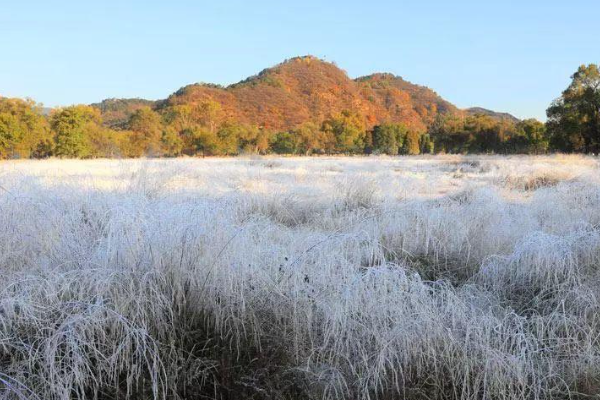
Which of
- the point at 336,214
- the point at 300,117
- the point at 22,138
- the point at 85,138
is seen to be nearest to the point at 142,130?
the point at 85,138

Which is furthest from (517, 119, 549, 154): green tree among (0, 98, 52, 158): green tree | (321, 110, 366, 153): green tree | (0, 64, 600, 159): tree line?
(0, 98, 52, 158): green tree

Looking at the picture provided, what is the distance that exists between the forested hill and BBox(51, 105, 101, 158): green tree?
42397mm

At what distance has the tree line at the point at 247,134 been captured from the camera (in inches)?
1201

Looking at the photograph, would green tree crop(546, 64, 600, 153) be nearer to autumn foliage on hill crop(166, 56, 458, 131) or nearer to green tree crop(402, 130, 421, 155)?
green tree crop(402, 130, 421, 155)

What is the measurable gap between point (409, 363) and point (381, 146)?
66.2m

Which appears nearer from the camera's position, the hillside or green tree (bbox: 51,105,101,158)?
green tree (bbox: 51,105,101,158)

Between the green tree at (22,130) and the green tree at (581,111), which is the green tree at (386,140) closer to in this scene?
the green tree at (581,111)

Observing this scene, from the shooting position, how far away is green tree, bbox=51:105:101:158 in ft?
112

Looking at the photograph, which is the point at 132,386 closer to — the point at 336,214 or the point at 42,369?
the point at 42,369

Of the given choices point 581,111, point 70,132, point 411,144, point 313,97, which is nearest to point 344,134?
point 411,144

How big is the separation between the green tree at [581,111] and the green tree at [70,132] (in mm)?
34966

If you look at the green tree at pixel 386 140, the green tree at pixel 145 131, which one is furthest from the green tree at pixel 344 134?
the green tree at pixel 145 131

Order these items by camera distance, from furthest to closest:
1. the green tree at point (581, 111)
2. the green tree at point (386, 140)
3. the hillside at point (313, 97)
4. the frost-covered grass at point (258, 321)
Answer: the hillside at point (313, 97), the green tree at point (386, 140), the green tree at point (581, 111), the frost-covered grass at point (258, 321)

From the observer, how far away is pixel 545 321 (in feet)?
9.05
